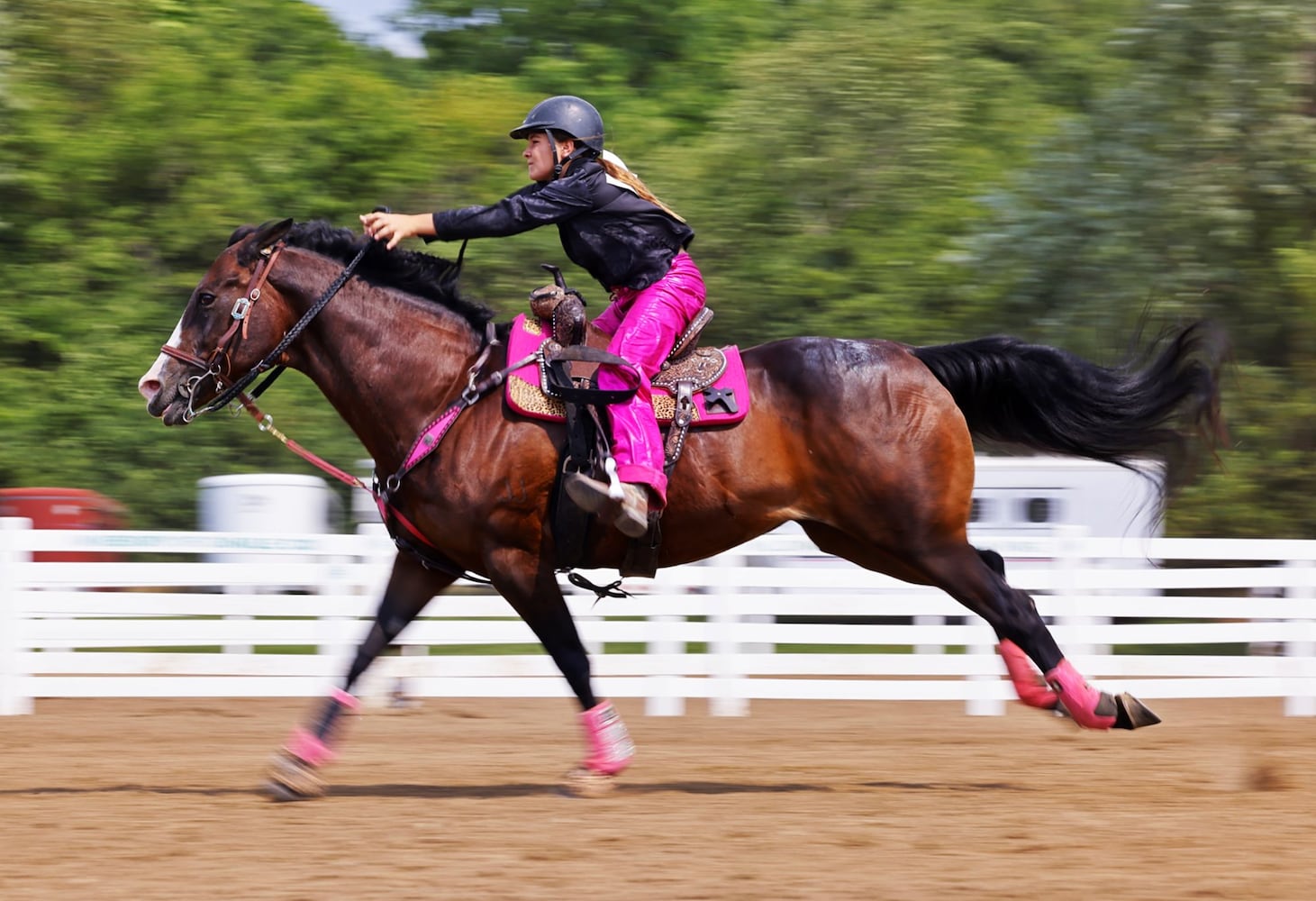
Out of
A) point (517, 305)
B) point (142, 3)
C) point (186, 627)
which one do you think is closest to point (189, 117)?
point (142, 3)

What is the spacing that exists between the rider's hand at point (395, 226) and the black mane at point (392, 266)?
0.17 metres

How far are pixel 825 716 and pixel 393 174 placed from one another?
1352 centimetres

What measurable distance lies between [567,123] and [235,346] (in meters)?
1.64

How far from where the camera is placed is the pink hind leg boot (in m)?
6.29

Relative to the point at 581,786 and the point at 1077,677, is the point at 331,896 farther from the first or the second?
the point at 1077,677

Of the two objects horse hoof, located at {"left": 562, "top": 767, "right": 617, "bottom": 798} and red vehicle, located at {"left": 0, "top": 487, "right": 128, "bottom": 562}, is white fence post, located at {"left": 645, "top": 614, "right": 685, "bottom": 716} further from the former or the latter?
red vehicle, located at {"left": 0, "top": 487, "right": 128, "bottom": 562}

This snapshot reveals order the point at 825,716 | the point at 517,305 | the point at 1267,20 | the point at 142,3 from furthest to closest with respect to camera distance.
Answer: the point at 142,3
the point at 517,305
the point at 1267,20
the point at 825,716

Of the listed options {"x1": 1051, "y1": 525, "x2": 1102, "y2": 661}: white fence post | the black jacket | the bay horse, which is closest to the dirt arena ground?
the bay horse

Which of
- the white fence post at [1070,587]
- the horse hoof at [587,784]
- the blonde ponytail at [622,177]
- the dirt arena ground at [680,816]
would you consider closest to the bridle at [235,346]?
the blonde ponytail at [622,177]

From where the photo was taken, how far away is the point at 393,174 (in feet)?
70.4

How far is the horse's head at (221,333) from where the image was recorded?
20.5 ft

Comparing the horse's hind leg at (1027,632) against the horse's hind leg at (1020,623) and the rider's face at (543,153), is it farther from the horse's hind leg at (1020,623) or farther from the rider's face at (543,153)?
the rider's face at (543,153)

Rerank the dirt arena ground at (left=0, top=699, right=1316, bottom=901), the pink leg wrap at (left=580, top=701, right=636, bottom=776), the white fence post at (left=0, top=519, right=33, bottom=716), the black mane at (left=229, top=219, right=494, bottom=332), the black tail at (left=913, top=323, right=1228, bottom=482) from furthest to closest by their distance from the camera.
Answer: the white fence post at (left=0, top=519, right=33, bottom=716), the black tail at (left=913, top=323, right=1228, bottom=482), the black mane at (left=229, top=219, right=494, bottom=332), the pink leg wrap at (left=580, top=701, right=636, bottom=776), the dirt arena ground at (left=0, top=699, right=1316, bottom=901)

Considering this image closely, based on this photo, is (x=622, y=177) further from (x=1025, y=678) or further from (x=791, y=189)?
(x=791, y=189)
